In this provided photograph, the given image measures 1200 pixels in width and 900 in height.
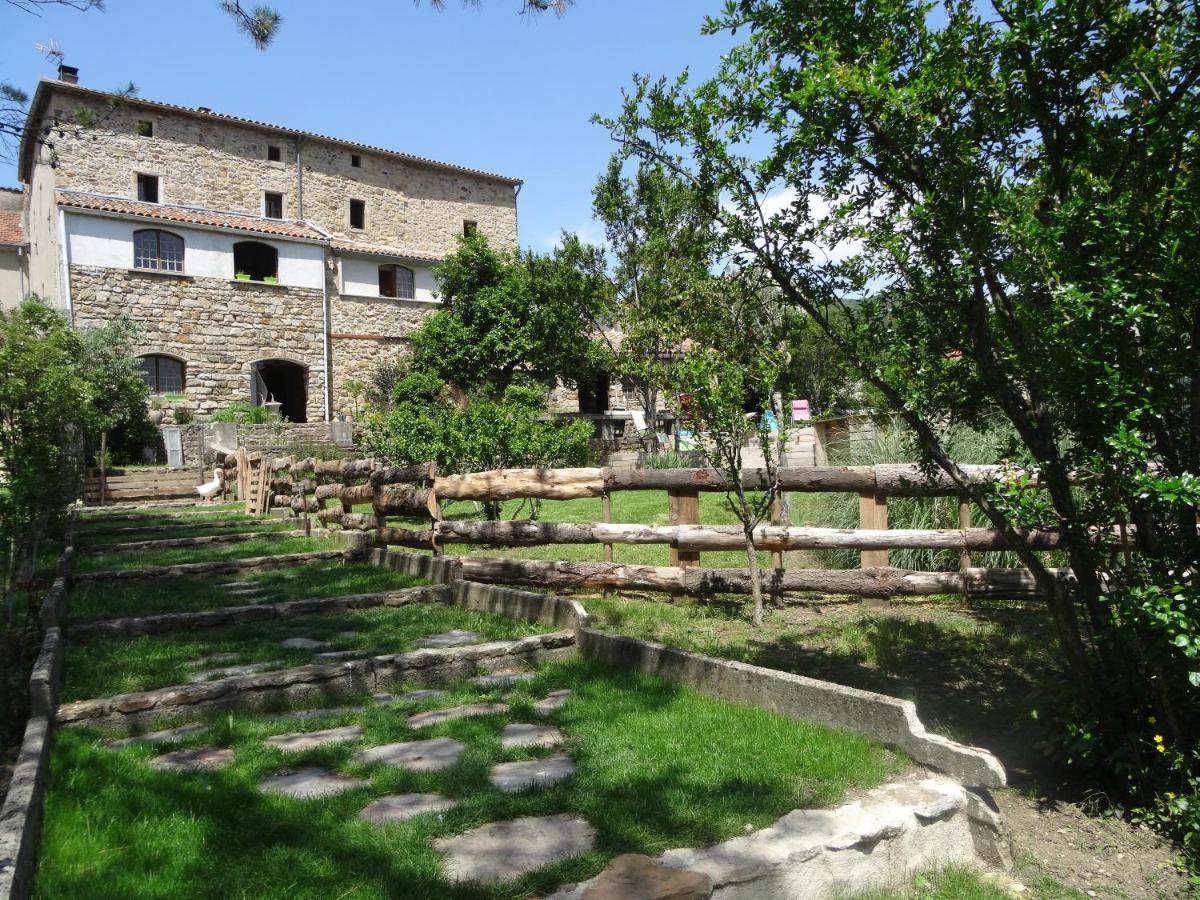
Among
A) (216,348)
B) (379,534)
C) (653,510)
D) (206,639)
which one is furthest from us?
(216,348)

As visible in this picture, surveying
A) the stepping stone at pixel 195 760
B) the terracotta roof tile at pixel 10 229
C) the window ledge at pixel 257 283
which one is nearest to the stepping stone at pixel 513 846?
the stepping stone at pixel 195 760

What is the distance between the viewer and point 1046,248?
324 centimetres

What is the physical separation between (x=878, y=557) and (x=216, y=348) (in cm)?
2396

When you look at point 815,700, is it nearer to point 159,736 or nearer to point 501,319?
point 159,736

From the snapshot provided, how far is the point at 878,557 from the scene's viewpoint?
277 inches

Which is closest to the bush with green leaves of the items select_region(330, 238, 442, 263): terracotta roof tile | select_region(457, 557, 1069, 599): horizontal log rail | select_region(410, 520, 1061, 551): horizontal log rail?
select_region(410, 520, 1061, 551): horizontal log rail

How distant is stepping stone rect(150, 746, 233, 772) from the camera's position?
3496 mm

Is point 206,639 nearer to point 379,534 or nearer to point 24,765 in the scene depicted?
point 24,765

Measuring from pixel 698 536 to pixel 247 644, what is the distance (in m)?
3.67

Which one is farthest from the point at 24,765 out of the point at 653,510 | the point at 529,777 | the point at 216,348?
the point at 216,348

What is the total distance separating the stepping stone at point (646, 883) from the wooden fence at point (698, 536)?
3.96 meters

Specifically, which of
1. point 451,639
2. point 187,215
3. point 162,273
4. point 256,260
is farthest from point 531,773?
point 256,260

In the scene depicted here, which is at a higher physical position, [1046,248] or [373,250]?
[373,250]

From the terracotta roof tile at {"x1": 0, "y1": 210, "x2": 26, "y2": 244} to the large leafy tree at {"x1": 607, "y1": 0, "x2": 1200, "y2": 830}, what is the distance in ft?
114
